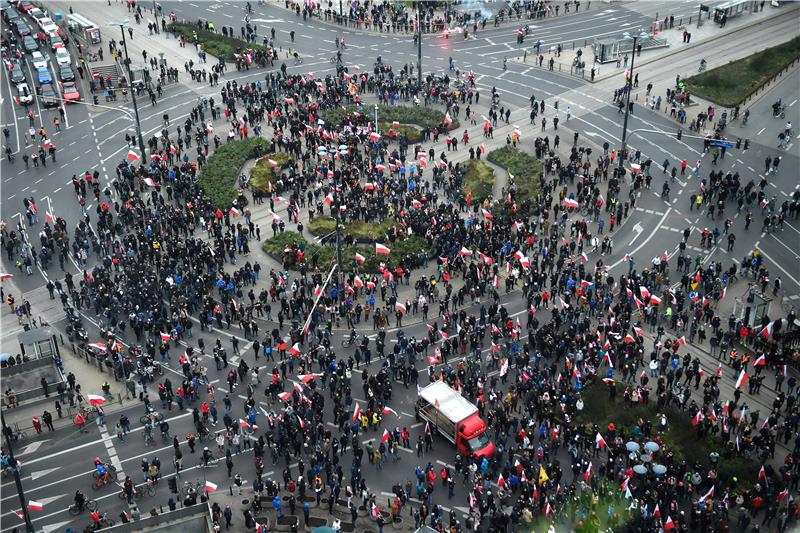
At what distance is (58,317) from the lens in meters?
63.6

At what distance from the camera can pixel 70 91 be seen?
9450 cm

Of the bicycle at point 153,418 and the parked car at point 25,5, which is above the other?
the parked car at point 25,5

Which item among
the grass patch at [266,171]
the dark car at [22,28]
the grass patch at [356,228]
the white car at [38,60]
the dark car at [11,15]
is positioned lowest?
the grass patch at [356,228]

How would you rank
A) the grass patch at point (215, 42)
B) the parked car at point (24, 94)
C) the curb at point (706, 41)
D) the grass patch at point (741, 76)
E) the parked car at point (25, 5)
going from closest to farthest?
the grass patch at point (741, 76) → the parked car at point (24, 94) → the curb at point (706, 41) → the grass patch at point (215, 42) → the parked car at point (25, 5)

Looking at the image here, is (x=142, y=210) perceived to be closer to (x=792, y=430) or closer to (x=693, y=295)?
(x=693, y=295)

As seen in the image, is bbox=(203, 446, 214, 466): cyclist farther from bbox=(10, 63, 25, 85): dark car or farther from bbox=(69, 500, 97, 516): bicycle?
bbox=(10, 63, 25, 85): dark car

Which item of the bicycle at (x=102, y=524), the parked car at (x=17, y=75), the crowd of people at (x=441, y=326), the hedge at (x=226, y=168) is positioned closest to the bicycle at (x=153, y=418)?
the crowd of people at (x=441, y=326)

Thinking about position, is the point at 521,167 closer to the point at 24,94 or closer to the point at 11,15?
the point at 24,94

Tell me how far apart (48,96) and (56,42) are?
15111mm

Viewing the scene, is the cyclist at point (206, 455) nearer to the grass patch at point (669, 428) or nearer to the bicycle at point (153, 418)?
the bicycle at point (153, 418)

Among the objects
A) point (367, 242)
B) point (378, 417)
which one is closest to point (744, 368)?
point (378, 417)

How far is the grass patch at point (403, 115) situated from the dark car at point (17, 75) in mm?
32771

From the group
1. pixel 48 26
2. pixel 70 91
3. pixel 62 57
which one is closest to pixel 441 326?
pixel 70 91

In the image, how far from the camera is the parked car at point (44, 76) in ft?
316
